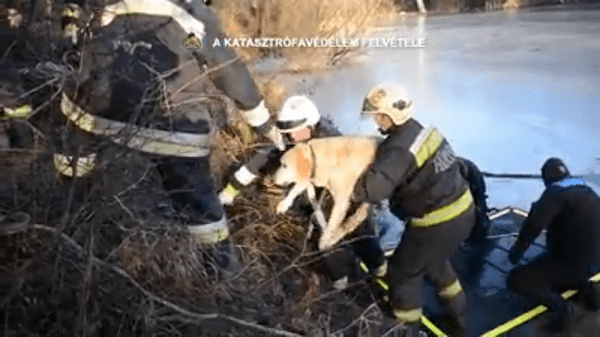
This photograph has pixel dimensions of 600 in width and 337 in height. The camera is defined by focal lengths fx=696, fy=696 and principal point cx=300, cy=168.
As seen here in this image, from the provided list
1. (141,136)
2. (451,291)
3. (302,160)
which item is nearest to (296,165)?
(302,160)

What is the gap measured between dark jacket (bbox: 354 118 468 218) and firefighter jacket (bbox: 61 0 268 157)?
677 millimetres

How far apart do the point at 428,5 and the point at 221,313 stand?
20.8 m

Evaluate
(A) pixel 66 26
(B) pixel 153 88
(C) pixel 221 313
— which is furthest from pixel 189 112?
(C) pixel 221 313

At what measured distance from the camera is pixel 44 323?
2115mm

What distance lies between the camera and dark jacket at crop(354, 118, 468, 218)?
292 centimetres

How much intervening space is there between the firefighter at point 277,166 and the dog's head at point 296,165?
17 centimetres

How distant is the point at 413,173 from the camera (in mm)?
2990

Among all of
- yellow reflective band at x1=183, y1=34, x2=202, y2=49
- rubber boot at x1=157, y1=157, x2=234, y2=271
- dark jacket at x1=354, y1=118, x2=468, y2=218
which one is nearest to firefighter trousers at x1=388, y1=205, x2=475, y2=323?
dark jacket at x1=354, y1=118, x2=468, y2=218

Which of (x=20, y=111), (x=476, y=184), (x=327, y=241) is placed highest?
(x=20, y=111)

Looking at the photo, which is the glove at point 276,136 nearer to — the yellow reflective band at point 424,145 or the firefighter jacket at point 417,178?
the firefighter jacket at point 417,178

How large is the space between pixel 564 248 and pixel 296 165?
1.47 m

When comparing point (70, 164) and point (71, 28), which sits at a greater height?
point (71, 28)

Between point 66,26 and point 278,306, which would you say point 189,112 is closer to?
point 66,26

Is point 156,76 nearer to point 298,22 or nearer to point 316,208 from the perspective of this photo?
point 316,208
